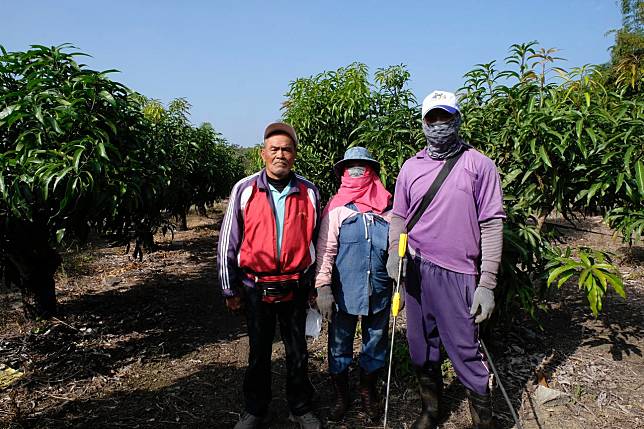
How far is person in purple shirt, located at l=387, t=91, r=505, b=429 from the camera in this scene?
7.72 feet

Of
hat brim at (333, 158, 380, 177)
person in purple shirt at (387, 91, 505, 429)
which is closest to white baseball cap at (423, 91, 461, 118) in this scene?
person in purple shirt at (387, 91, 505, 429)

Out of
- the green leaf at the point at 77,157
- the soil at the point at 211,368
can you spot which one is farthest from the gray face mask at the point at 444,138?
the green leaf at the point at 77,157

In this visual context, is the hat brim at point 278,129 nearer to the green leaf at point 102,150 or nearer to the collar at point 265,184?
the collar at point 265,184

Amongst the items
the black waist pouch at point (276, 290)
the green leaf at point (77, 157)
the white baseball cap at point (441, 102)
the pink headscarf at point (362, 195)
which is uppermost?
the white baseball cap at point (441, 102)

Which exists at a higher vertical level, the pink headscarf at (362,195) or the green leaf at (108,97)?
the green leaf at (108,97)

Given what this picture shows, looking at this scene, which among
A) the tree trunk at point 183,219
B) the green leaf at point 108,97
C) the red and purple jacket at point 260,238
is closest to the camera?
the red and purple jacket at point 260,238

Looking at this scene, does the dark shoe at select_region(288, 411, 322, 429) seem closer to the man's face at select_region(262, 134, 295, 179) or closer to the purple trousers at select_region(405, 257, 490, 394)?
the purple trousers at select_region(405, 257, 490, 394)

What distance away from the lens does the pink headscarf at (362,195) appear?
2.82 m

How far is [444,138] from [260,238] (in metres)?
1.21

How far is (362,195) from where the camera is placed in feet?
9.33

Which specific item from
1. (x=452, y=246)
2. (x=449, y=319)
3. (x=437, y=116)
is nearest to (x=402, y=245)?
(x=452, y=246)

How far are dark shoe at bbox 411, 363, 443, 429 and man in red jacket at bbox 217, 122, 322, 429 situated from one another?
708mm

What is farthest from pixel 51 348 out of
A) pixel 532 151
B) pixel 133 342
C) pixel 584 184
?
pixel 584 184

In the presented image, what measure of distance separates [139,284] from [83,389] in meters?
3.33
